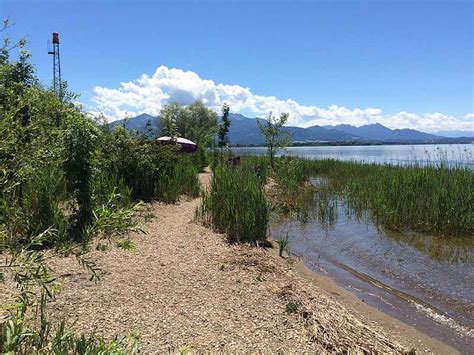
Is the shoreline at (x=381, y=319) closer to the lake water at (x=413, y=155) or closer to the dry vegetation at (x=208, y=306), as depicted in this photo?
the dry vegetation at (x=208, y=306)

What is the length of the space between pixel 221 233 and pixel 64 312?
382 cm

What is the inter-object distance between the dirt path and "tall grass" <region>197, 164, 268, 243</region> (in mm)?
1107

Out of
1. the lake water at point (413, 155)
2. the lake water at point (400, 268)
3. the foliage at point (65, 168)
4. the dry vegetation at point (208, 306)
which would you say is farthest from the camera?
the lake water at point (413, 155)

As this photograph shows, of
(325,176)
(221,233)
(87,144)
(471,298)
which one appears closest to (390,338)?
(471,298)

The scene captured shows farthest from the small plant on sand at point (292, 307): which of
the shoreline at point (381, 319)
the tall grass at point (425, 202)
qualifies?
the tall grass at point (425, 202)

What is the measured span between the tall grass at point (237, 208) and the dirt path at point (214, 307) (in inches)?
43.6

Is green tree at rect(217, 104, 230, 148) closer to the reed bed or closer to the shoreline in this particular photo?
the reed bed

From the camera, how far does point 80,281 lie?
3959mm

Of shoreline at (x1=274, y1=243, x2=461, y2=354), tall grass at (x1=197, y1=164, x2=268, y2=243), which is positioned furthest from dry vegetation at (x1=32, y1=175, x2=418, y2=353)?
tall grass at (x1=197, y1=164, x2=268, y2=243)

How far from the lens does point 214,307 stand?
3.69 m

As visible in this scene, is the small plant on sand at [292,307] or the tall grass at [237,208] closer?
the small plant on sand at [292,307]

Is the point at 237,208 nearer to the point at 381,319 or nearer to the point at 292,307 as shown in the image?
the point at 292,307

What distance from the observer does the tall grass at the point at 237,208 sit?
6434mm

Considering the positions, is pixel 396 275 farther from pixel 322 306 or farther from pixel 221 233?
pixel 221 233
